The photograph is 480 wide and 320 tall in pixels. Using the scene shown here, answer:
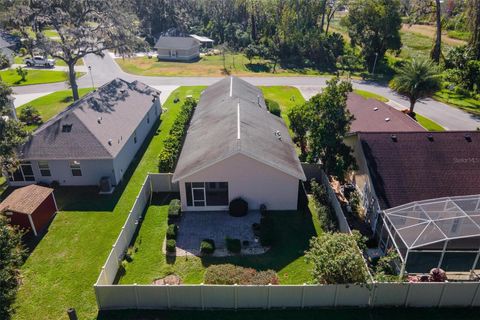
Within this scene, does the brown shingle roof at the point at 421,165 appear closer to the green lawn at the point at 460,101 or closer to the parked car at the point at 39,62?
the green lawn at the point at 460,101

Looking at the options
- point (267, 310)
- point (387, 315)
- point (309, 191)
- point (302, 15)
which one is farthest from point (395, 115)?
point (302, 15)

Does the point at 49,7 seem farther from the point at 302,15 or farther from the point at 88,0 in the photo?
the point at 302,15

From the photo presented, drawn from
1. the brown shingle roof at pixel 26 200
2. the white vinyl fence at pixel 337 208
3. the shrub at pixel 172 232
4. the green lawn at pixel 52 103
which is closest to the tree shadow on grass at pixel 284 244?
the white vinyl fence at pixel 337 208

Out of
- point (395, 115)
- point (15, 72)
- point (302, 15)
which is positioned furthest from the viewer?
point (302, 15)

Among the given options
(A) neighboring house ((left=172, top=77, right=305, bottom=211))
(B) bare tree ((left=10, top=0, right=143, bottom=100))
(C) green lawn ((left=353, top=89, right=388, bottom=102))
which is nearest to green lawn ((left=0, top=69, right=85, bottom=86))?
(B) bare tree ((left=10, top=0, right=143, bottom=100))

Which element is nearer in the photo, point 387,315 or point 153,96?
point 387,315

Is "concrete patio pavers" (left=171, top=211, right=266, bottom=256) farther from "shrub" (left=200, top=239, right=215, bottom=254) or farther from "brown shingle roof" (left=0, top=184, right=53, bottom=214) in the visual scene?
"brown shingle roof" (left=0, top=184, right=53, bottom=214)
